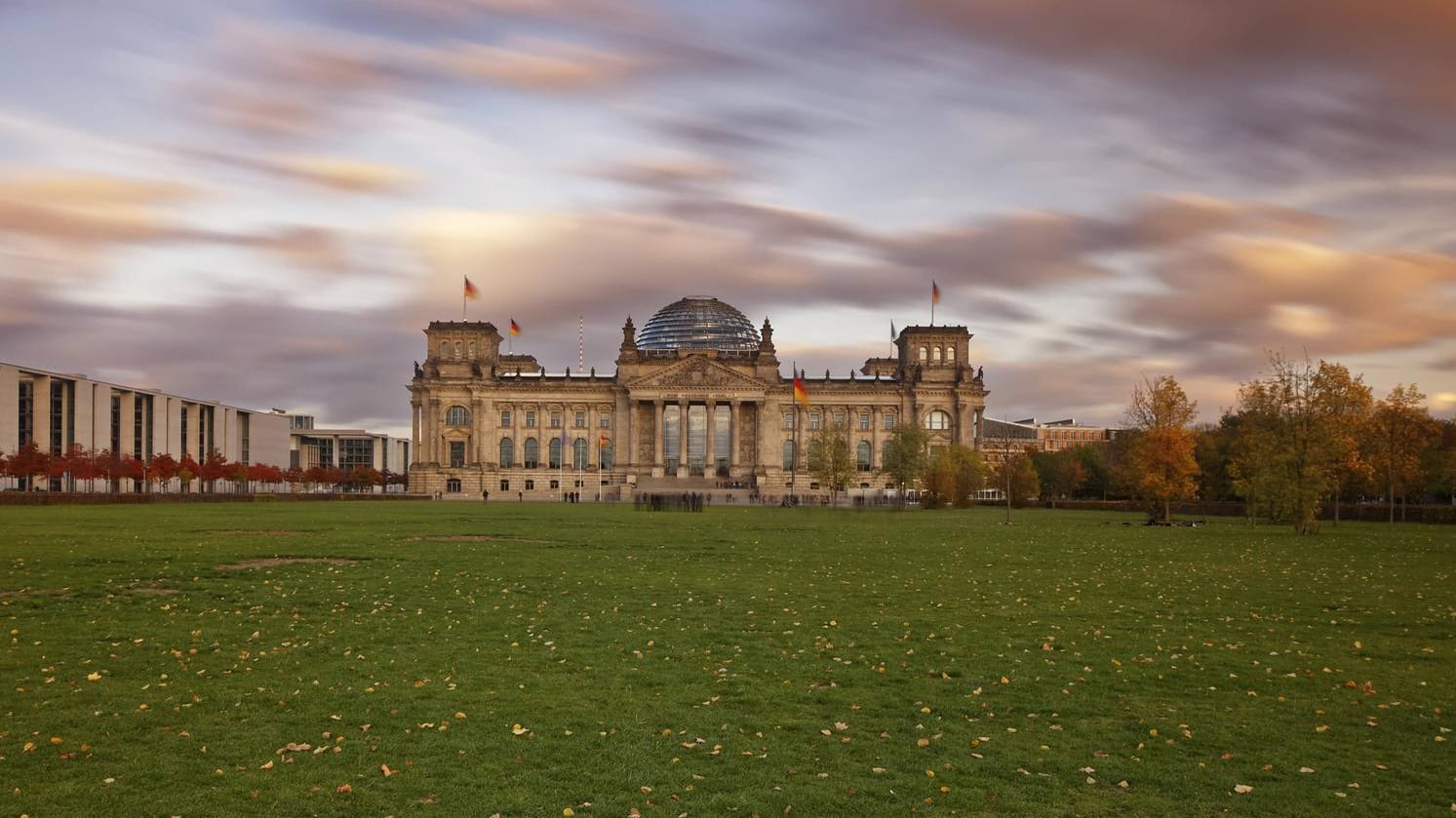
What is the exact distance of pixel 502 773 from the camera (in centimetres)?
1082

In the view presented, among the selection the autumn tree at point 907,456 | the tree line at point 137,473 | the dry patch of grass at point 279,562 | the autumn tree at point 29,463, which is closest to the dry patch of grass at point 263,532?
the dry patch of grass at point 279,562

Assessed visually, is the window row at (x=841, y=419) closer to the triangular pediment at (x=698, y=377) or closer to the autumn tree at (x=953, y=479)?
the triangular pediment at (x=698, y=377)

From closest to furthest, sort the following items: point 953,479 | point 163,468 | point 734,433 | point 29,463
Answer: point 953,479 → point 29,463 → point 163,468 → point 734,433

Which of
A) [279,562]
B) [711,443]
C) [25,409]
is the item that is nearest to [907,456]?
[711,443]

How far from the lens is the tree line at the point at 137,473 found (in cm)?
9694

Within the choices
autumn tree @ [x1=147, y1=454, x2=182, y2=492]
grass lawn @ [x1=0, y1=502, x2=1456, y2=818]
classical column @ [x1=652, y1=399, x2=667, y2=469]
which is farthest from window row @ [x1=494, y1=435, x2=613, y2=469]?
grass lawn @ [x1=0, y1=502, x2=1456, y2=818]

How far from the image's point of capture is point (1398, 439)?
2990 inches

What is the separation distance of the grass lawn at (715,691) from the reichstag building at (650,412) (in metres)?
119

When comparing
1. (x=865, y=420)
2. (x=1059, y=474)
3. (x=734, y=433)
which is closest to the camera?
(x=1059, y=474)

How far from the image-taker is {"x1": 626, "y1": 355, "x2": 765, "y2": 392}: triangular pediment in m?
148

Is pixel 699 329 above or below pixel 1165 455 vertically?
above

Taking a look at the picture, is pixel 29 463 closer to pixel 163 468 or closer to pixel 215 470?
pixel 163 468

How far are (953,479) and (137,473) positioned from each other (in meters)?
84.4

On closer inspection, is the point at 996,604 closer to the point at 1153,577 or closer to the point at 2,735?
the point at 1153,577
